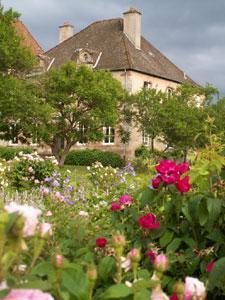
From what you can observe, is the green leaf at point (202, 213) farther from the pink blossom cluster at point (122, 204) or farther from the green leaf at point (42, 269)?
the green leaf at point (42, 269)

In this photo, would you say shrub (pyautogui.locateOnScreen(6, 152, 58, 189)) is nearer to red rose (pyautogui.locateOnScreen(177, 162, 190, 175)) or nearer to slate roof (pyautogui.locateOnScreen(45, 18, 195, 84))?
red rose (pyautogui.locateOnScreen(177, 162, 190, 175))

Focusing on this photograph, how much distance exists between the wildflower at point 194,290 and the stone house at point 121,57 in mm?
36605

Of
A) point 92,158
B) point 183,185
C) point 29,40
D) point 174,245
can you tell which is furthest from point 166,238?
point 29,40

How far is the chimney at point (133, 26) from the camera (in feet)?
140

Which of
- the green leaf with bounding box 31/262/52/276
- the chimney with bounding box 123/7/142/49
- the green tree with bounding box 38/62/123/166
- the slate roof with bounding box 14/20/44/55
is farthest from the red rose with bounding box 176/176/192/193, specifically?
the slate roof with bounding box 14/20/44/55

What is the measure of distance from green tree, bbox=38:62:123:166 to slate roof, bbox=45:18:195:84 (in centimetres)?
945

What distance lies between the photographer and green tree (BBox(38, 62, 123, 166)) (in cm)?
3006

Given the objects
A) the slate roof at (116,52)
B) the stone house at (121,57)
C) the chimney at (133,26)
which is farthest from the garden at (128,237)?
the chimney at (133,26)

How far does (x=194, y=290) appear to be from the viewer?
5.35 ft

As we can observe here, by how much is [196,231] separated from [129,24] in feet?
134

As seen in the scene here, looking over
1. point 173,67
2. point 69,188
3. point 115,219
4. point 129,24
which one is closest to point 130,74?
point 129,24

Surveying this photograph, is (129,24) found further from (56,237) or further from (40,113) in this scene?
(56,237)

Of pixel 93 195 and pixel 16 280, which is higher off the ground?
pixel 16 280

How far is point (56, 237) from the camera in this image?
3.36 m
